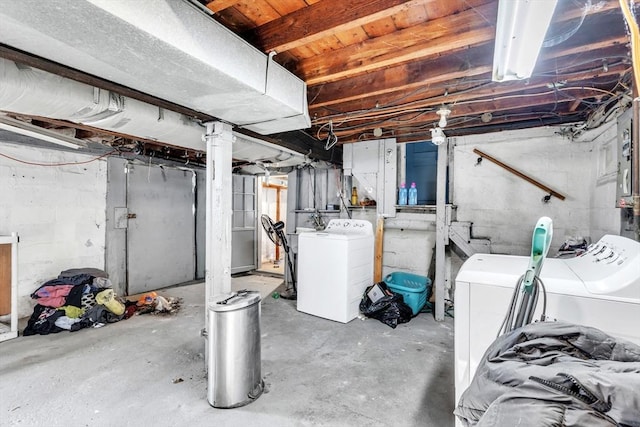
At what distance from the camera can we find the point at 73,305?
3195 millimetres

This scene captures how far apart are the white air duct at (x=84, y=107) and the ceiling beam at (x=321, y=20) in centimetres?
103

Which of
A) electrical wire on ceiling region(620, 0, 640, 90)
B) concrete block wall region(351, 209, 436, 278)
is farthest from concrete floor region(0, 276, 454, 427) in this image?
electrical wire on ceiling region(620, 0, 640, 90)

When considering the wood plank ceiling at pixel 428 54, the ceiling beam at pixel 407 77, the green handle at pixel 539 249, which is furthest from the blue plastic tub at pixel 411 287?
the green handle at pixel 539 249

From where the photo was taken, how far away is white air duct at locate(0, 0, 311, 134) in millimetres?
1082

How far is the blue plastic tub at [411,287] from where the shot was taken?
11.5ft

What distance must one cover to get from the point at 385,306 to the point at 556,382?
286 cm

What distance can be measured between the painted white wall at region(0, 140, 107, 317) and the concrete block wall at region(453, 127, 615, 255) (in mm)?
4796

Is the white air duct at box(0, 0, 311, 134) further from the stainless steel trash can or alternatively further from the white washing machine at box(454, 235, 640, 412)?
the white washing machine at box(454, 235, 640, 412)

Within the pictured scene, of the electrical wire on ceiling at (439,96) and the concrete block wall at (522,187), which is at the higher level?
the electrical wire on ceiling at (439,96)

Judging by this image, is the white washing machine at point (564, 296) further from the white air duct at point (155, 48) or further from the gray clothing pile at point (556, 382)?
the white air duct at point (155, 48)

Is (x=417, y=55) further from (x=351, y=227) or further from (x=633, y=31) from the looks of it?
(x=351, y=227)

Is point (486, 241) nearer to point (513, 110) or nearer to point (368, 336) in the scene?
point (513, 110)

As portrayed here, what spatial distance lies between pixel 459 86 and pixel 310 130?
6.06 ft

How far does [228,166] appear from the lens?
2.42 m
